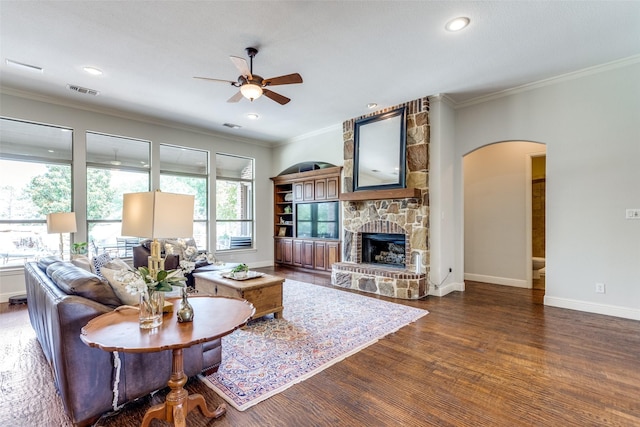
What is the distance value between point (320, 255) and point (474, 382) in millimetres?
4537

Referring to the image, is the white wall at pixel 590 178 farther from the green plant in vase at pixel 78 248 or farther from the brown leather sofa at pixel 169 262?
the green plant in vase at pixel 78 248

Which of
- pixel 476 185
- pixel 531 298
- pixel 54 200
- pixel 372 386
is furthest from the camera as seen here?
pixel 476 185

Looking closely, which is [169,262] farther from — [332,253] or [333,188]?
[333,188]

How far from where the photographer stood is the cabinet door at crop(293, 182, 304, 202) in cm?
717

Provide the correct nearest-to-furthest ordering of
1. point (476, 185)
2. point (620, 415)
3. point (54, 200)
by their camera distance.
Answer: point (620, 415), point (54, 200), point (476, 185)

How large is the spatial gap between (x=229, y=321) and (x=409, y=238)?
3.85 m

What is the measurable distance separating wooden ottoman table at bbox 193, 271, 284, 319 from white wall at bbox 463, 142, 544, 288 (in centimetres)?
420

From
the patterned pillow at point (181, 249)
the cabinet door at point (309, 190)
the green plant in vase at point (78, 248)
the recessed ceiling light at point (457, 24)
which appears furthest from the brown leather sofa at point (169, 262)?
the recessed ceiling light at point (457, 24)

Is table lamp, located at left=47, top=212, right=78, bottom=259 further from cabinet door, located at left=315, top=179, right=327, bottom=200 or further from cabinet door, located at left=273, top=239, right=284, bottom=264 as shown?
cabinet door, located at left=315, top=179, right=327, bottom=200

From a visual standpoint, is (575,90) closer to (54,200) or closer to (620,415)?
(620,415)

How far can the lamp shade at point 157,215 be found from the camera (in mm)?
1729

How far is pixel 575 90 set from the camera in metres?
4.05

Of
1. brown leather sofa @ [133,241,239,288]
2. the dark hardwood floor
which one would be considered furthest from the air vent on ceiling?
the dark hardwood floor

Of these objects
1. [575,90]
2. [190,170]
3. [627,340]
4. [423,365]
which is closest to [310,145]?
[190,170]
